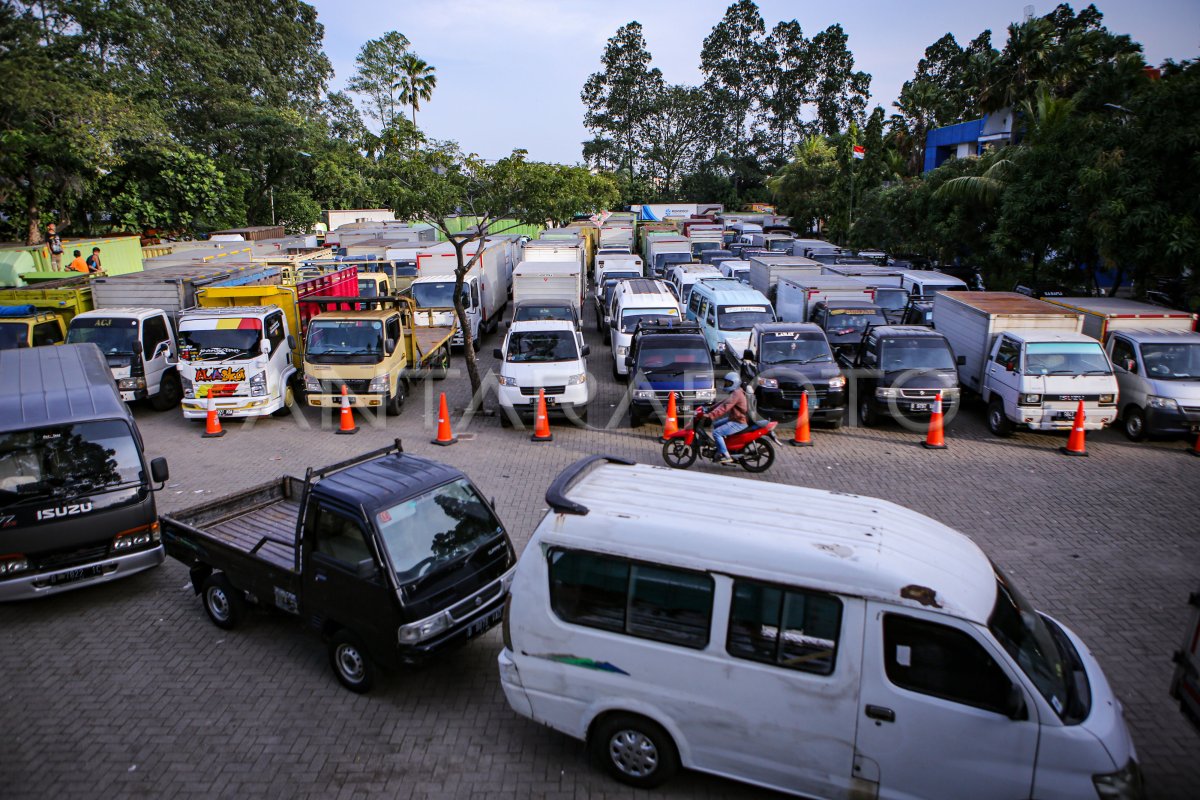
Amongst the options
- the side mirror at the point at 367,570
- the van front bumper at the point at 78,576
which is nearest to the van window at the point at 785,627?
the side mirror at the point at 367,570

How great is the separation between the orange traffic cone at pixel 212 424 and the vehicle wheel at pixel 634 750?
11.2 metres

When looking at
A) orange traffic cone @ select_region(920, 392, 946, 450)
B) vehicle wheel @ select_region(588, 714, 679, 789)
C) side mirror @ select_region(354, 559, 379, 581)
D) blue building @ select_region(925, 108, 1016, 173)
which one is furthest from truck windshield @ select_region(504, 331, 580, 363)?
blue building @ select_region(925, 108, 1016, 173)

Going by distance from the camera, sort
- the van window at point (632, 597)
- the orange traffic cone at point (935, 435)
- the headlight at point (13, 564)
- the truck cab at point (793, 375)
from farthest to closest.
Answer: the truck cab at point (793, 375), the orange traffic cone at point (935, 435), the headlight at point (13, 564), the van window at point (632, 597)

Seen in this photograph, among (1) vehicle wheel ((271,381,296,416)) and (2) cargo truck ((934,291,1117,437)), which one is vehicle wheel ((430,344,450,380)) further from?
(2) cargo truck ((934,291,1117,437))

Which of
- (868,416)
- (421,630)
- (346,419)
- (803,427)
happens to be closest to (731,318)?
(868,416)

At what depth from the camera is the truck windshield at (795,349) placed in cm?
1421

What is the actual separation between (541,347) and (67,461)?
815 cm

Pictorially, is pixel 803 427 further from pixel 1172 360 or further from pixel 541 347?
pixel 1172 360

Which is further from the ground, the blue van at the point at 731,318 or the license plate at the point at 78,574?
the blue van at the point at 731,318

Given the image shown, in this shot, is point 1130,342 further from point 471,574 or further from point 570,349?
point 471,574

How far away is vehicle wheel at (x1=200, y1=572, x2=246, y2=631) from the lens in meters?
7.09

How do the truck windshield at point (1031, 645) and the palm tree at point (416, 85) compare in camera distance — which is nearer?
the truck windshield at point (1031, 645)

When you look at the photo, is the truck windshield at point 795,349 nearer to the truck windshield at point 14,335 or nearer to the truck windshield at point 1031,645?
the truck windshield at point 1031,645

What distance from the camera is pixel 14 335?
1505 cm
